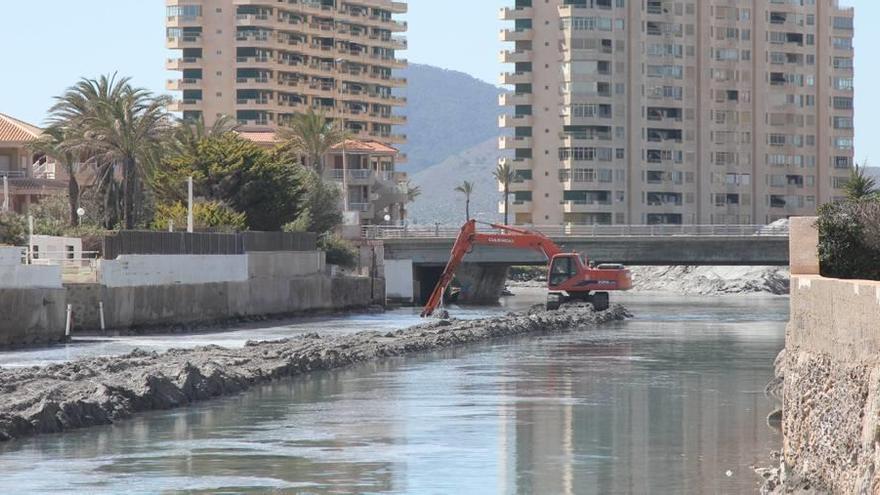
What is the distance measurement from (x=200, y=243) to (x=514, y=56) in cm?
8735

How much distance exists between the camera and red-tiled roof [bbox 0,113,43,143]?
115 m

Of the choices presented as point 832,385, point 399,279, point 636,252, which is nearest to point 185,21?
point 399,279

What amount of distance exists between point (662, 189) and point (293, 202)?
225ft

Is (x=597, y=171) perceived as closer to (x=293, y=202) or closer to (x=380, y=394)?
(x=293, y=202)

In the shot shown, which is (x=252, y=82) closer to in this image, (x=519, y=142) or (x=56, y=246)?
(x=519, y=142)

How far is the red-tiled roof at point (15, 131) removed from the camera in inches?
4515

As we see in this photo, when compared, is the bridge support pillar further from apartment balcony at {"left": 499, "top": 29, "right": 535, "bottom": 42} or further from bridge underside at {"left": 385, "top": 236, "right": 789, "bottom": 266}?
apartment balcony at {"left": 499, "top": 29, "right": 535, "bottom": 42}

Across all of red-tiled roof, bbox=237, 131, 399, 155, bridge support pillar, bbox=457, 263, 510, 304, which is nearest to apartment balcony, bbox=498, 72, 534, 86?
red-tiled roof, bbox=237, 131, 399, 155

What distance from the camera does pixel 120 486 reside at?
25.7 metres

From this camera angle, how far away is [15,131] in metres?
116

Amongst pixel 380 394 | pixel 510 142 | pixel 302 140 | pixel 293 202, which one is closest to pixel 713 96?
pixel 510 142

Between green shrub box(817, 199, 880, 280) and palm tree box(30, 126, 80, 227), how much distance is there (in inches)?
2600

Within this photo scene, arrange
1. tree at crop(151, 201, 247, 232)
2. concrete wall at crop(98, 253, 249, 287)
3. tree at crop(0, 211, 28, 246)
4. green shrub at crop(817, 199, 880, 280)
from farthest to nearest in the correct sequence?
tree at crop(151, 201, 247, 232) < tree at crop(0, 211, 28, 246) < concrete wall at crop(98, 253, 249, 287) < green shrub at crop(817, 199, 880, 280)

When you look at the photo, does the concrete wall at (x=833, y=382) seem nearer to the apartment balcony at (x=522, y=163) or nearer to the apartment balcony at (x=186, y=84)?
the apartment balcony at (x=522, y=163)
